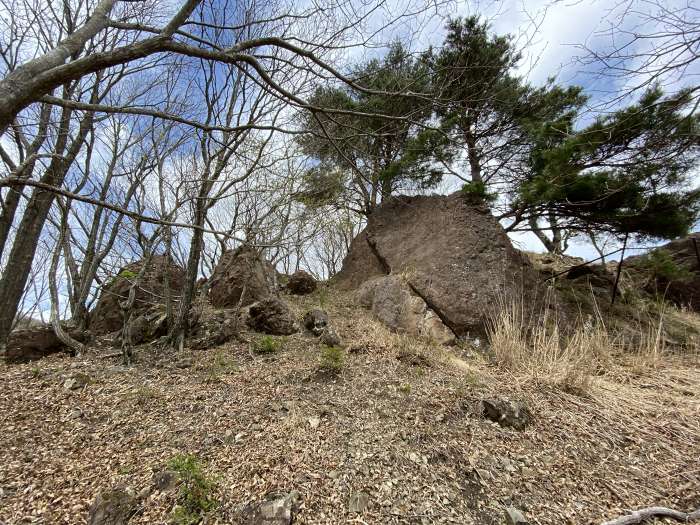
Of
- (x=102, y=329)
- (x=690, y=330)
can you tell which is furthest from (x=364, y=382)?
(x=690, y=330)

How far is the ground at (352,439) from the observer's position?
1.55 metres

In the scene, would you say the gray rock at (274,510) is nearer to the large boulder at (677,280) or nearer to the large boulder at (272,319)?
the large boulder at (272,319)

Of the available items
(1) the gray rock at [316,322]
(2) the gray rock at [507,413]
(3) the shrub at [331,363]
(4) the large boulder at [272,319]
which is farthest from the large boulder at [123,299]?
(2) the gray rock at [507,413]

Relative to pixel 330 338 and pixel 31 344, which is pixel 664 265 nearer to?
pixel 330 338

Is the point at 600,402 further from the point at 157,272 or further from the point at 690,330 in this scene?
the point at 157,272

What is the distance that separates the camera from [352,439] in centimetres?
195

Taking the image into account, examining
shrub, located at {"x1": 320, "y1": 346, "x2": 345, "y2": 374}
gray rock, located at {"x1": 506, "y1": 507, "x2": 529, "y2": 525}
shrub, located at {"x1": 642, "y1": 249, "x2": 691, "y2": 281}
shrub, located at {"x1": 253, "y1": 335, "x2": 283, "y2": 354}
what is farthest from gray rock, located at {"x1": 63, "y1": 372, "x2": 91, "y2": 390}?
shrub, located at {"x1": 642, "y1": 249, "x2": 691, "y2": 281}

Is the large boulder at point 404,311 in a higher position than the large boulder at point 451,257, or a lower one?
lower

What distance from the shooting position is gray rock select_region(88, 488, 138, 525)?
144cm

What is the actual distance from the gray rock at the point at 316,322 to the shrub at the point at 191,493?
7.61 feet

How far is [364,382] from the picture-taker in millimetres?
2676

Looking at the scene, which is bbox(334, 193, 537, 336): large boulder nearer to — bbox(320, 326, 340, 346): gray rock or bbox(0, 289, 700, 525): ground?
bbox(0, 289, 700, 525): ground

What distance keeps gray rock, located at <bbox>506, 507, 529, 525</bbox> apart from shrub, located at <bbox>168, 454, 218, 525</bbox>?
1417mm

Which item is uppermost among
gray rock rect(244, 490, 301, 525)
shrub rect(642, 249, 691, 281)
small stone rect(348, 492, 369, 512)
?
shrub rect(642, 249, 691, 281)
